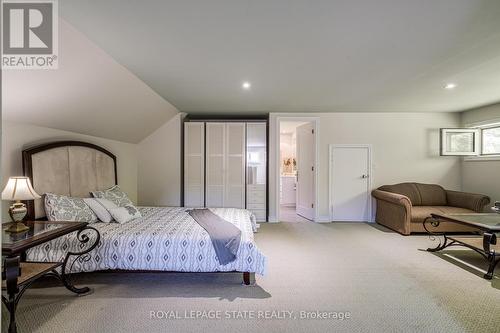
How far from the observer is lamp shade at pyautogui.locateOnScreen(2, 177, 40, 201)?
91.4 inches

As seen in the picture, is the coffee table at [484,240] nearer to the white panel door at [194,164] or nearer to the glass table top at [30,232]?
the white panel door at [194,164]

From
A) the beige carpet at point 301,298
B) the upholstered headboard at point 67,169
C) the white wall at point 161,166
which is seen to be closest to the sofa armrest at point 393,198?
the beige carpet at point 301,298

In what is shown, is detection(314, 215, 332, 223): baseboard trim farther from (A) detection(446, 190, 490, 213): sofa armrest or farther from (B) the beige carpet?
(A) detection(446, 190, 490, 213): sofa armrest

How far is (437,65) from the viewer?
2.94 meters

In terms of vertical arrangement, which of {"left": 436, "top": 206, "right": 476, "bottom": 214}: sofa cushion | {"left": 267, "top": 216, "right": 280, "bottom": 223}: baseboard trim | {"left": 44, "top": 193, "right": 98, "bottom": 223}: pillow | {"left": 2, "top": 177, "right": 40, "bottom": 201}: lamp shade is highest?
{"left": 2, "top": 177, "right": 40, "bottom": 201}: lamp shade

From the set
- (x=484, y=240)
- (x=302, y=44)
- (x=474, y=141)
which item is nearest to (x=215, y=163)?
(x=302, y=44)

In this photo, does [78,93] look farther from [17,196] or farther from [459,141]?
[459,141]

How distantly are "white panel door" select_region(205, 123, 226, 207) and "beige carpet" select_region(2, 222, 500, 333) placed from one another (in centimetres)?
219

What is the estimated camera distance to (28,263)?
2.35 m

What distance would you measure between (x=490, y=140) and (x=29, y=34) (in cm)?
682

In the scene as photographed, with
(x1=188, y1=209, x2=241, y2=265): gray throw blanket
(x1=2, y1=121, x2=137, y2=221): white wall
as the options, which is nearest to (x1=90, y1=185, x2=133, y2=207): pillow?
(x1=2, y1=121, x2=137, y2=221): white wall

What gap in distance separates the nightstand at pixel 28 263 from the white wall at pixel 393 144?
3.54m

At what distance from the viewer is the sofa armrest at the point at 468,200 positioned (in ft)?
14.4

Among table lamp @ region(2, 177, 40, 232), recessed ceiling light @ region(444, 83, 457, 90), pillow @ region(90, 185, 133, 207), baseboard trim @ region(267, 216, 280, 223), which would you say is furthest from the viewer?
baseboard trim @ region(267, 216, 280, 223)
